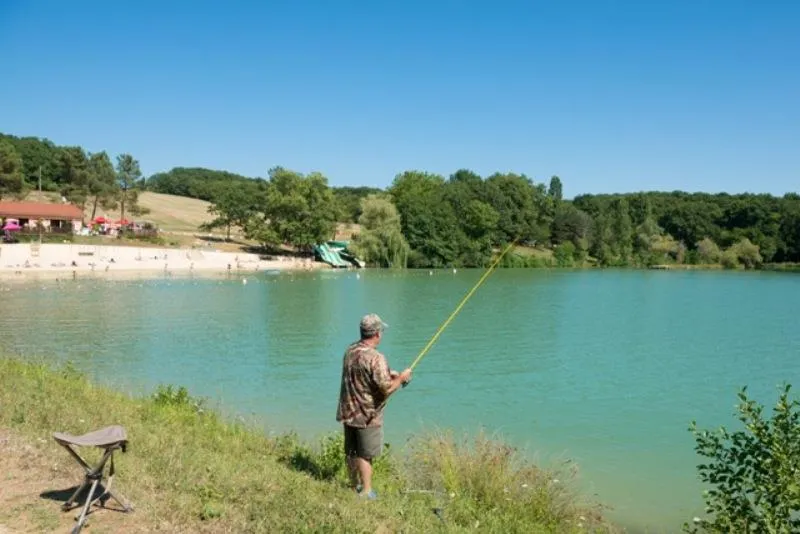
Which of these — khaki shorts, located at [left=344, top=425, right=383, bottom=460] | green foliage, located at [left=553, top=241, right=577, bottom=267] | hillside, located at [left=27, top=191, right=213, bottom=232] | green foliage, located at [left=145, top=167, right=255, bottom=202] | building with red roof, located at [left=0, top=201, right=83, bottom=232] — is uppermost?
green foliage, located at [left=145, top=167, right=255, bottom=202]

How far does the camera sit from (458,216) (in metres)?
97.9

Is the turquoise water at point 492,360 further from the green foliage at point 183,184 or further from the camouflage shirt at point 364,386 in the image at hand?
→ the green foliage at point 183,184

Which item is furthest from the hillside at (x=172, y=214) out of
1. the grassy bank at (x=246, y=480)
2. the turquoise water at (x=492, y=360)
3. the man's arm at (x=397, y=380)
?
the man's arm at (x=397, y=380)

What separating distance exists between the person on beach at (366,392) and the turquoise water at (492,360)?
4314mm

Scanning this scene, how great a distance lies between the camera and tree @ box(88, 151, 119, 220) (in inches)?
3177

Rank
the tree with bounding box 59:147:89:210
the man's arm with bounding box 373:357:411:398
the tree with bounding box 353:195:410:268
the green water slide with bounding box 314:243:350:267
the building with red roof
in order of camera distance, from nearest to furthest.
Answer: the man's arm with bounding box 373:357:411:398 < the building with red roof < the tree with bounding box 59:147:89:210 < the tree with bounding box 353:195:410:268 < the green water slide with bounding box 314:243:350:267

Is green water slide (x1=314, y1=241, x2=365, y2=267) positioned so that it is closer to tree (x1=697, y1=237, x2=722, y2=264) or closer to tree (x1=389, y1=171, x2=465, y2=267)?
tree (x1=389, y1=171, x2=465, y2=267)

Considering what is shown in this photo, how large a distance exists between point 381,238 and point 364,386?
76.7 meters

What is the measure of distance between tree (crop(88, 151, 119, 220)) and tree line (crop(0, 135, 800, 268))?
0.14 metres

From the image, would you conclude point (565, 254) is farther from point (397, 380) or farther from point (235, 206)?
point (397, 380)

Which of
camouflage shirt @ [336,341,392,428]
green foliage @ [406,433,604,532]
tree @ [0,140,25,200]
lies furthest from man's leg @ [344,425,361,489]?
tree @ [0,140,25,200]

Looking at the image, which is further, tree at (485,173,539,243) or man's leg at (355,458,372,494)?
tree at (485,173,539,243)

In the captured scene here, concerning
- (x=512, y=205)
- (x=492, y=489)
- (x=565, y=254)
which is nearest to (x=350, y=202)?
→ (x=512, y=205)

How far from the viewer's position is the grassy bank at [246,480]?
5.51 m
